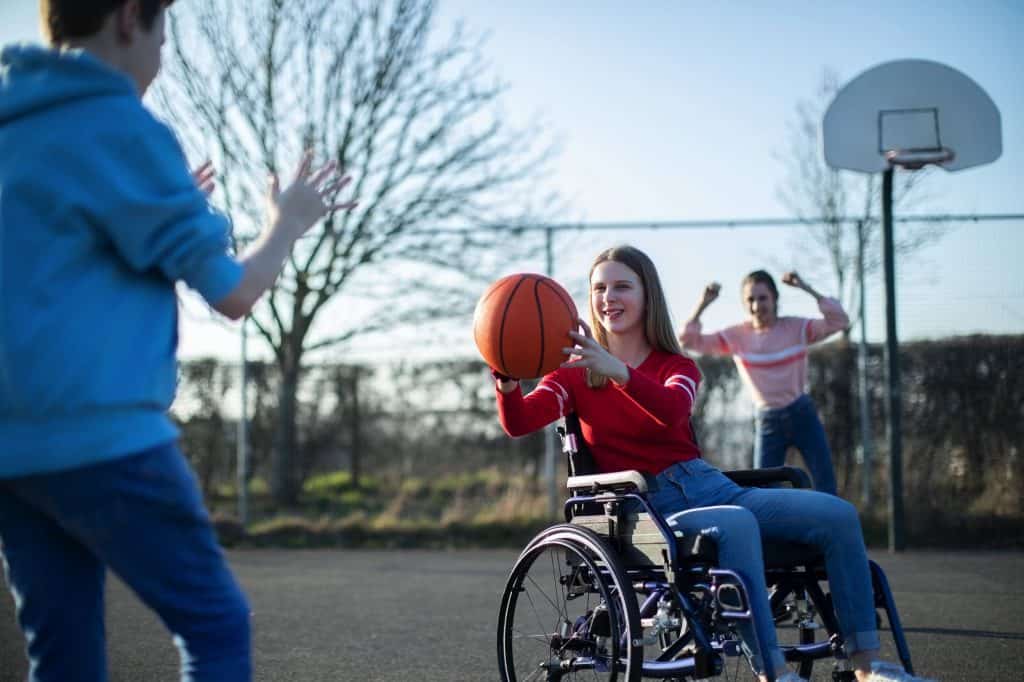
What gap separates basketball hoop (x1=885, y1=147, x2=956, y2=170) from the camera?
→ 9.30 metres

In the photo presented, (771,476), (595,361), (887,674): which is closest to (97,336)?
(595,361)

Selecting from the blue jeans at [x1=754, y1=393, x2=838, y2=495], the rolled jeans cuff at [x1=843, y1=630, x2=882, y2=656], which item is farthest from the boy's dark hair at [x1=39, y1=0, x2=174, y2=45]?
the blue jeans at [x1=754, y1=393, x2=838, y2=495]

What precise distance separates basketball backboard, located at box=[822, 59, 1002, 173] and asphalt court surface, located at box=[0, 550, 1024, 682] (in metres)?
3.20

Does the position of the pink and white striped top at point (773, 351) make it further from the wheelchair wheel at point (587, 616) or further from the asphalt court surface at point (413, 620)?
the wheelchair wheel at point (587, 616)

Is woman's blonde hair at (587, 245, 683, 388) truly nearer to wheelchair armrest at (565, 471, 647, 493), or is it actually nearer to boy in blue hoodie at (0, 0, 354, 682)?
wheelchair armrest at (565, 471, 647, 493)

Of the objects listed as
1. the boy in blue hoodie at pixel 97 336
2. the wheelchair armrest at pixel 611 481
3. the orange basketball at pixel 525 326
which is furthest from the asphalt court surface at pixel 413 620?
the boy in blue hoodie at pixel 97 336

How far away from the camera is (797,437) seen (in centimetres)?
718

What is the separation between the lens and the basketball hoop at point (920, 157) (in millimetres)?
9297

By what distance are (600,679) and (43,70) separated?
3133 mm

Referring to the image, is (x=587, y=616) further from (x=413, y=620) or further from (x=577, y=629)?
(x=413, y=620)

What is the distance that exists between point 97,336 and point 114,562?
42 cm

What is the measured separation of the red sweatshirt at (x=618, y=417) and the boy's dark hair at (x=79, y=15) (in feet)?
6.24

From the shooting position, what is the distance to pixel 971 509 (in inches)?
382

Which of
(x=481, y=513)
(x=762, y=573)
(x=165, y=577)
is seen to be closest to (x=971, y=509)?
(x=481, y=513)
